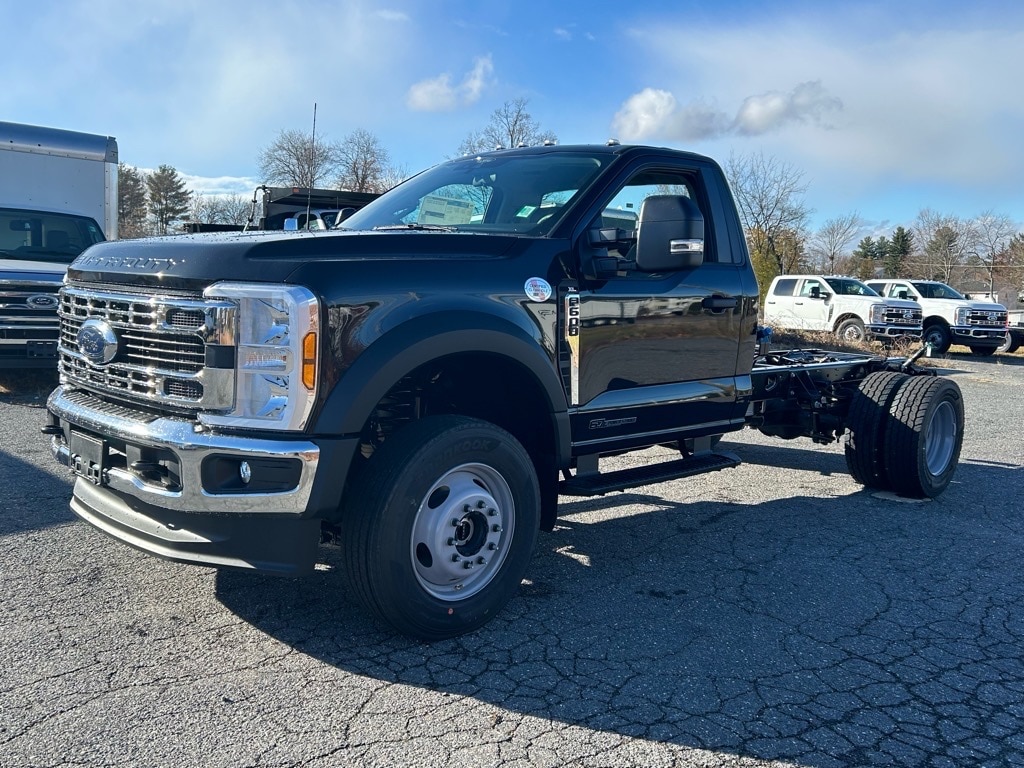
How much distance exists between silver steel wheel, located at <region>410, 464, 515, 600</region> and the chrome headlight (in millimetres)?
664

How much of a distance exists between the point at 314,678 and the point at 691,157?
3471 mm

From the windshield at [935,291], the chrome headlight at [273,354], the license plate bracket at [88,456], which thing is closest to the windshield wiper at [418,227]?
the chrome headlight at [273,354]

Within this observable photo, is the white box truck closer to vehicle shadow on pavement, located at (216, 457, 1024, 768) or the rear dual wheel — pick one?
vehicle shadow on pavement, located at (216, 457, 1024, 768)

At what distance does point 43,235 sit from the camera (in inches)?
418

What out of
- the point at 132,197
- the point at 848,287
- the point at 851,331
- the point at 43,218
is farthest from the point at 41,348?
the point at 132,197

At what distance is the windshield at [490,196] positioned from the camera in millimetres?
4434

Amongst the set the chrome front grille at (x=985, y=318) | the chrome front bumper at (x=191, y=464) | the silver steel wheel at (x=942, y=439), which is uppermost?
the chrome front grille at (x=985, y=318)

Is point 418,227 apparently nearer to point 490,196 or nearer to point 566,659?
point 490,196

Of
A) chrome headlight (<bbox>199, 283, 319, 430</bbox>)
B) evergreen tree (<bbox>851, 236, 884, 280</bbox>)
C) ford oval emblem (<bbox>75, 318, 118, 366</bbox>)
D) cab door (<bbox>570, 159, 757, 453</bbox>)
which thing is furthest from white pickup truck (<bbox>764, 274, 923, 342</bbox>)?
evergreen tree (<bbox>851, 236, 884, 280</bbox>)

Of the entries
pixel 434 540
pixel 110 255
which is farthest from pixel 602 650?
pixel 110 255

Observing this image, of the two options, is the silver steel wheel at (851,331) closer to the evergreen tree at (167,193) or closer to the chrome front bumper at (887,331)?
the chrome front bumper at (887,331)

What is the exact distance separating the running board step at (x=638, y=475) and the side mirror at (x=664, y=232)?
1.05 meters

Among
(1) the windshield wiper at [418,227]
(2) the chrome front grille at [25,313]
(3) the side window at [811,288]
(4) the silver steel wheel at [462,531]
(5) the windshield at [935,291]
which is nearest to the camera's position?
(4) the silver steel wheel at [462,531]

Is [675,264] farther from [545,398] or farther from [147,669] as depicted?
[147,669]
